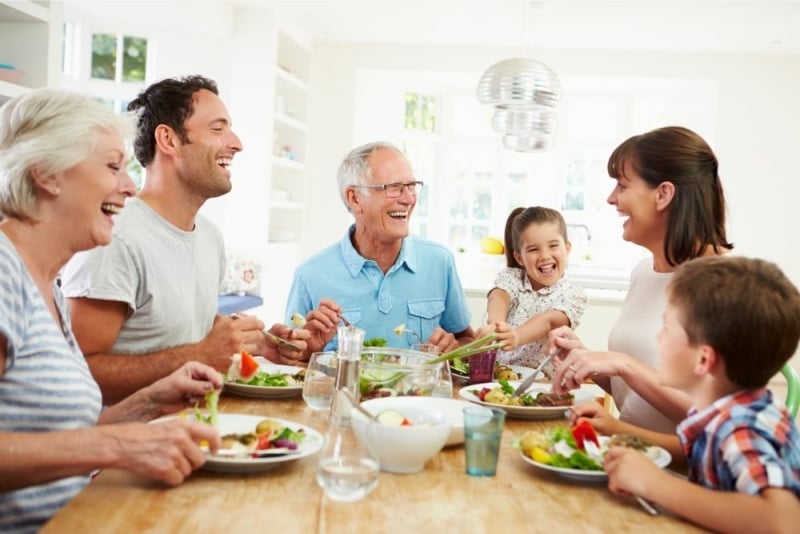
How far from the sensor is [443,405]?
1.68 metres

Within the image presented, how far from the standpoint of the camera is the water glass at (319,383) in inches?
69.4

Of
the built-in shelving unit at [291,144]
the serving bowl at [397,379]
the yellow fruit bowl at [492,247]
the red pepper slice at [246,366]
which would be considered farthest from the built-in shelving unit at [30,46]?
the yellow fruit bowl at [492,247]

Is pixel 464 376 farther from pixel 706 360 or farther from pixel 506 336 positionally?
pixel 706 360

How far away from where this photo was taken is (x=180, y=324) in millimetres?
2281

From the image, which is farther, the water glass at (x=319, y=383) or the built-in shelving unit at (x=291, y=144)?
the built-in shelving unit at (x=291, y=144)

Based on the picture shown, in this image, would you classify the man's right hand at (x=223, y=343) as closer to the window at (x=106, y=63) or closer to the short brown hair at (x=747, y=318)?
the short brown hair at (x=747, y=318)

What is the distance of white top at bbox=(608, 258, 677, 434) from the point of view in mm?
1986

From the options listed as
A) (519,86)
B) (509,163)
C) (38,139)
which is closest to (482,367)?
(38,139)

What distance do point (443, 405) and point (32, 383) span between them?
2.50ft

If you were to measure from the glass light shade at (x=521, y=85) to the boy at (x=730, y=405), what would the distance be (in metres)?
3.17

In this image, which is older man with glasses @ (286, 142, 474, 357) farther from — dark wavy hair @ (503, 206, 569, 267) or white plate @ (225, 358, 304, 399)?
white plate @ (225, 358, 304, 399)

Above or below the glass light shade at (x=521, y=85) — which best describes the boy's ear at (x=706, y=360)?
below

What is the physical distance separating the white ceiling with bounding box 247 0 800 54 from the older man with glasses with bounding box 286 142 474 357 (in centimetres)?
417

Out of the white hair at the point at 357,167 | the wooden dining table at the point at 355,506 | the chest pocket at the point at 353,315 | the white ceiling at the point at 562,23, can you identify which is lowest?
the wooden dining table at the point at 355,506
